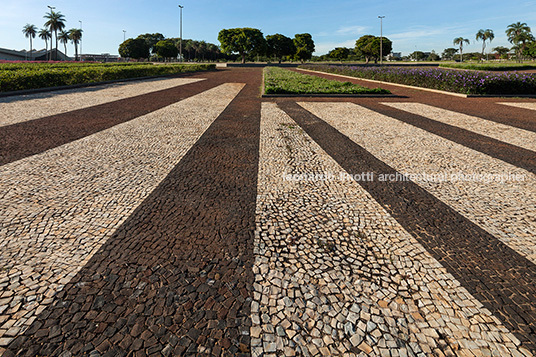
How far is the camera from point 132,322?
A: 2193 millimetres

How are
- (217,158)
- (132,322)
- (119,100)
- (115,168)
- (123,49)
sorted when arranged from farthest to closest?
(123,49), (119,100), (217,158), (115,168), (132,322)

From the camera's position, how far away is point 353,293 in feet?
8.26

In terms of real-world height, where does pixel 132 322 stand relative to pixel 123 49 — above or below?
below

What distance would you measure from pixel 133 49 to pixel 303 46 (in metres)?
56.2

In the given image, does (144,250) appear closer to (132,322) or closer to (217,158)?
(132,322)

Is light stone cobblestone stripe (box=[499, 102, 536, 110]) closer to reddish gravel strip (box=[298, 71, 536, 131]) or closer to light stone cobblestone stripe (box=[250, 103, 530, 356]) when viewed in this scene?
reddish gravel strip (box=[298, 71, 536, 131])

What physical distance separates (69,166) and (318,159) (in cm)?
478

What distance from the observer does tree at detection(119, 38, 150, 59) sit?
317 ft

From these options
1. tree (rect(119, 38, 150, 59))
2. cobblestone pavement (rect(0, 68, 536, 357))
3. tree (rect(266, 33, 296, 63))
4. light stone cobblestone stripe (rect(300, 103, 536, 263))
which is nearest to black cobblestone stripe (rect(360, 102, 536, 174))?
cobblestone pavement (rect(0, 68, 536, 357))

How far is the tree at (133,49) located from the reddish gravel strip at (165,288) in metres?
110

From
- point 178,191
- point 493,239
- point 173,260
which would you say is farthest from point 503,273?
point 178,191

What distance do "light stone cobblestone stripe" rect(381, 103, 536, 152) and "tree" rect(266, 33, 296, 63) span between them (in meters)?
91.4

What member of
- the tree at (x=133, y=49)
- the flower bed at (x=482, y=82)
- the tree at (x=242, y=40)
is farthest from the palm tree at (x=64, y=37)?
the flower bed at (x=482, y=82)

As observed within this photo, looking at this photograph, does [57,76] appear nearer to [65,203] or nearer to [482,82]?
[65,203]
